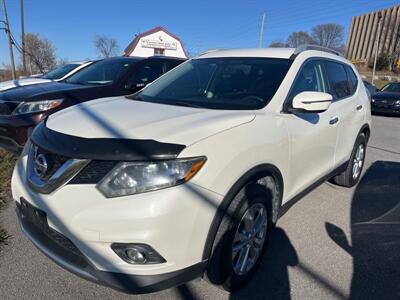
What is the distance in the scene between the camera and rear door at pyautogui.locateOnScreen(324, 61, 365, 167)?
3734 mm

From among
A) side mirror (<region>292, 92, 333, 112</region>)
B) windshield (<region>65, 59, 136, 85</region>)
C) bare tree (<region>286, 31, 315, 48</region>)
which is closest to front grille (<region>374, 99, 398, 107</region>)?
windshield (<region>65, 59, 136, 85</region>)

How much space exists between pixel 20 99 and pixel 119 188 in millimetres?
3372

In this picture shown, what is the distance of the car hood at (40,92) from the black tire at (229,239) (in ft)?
11.4

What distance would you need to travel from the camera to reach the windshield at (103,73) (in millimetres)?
5715

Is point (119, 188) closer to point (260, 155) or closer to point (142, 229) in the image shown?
point (142, 229)

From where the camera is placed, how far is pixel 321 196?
14.3ft

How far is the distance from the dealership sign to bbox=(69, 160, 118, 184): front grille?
124ft

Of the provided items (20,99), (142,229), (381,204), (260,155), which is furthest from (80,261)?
(381,204)

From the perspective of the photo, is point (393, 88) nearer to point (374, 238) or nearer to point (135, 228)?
point (374, 238)

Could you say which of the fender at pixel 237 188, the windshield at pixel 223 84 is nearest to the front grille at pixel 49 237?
the fender at pixel 237 188

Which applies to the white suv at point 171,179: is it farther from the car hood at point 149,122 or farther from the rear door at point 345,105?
the rear door at point 345,105

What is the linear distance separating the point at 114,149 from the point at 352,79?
3.68m

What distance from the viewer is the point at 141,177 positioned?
→ 1.89 metres

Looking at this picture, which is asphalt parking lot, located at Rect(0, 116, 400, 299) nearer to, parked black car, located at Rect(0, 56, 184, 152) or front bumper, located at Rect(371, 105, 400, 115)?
parked black car, located at Rect(0, 56, 184, 152)
